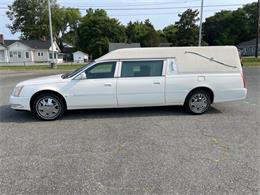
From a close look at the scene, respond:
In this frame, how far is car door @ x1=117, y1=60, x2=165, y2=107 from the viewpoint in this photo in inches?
248

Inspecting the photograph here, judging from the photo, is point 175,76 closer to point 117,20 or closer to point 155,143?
point 155,143

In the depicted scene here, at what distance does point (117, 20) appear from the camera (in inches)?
2874

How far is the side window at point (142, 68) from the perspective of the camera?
20.9ft

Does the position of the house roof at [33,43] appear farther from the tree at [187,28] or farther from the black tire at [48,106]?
the black tire at [48,106]

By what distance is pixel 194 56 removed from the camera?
21.8ft

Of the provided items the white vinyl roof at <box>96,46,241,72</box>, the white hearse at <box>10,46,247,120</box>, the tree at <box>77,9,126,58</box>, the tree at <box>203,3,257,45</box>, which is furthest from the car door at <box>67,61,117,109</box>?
the tree at <box>203,3,257,45</box>

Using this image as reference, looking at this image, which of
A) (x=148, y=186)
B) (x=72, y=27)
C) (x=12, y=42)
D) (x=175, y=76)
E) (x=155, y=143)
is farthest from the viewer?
(x=72, y=27)

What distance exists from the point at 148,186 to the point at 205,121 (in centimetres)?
323

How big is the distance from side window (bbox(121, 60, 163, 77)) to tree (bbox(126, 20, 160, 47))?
214ft

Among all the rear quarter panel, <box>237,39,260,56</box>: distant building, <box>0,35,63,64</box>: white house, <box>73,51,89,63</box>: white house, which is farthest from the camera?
<box>237,39,260,56</box>: distant building

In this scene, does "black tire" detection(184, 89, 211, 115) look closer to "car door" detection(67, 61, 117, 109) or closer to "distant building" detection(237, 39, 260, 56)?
"car door" detection(67, 61, 117, 109)

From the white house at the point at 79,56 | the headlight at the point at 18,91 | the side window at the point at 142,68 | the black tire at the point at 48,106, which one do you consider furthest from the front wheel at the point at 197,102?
the white house at the point at 79,56

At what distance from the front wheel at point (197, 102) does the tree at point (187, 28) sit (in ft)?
201

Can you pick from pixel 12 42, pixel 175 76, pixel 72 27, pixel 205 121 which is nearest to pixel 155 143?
pixel 205 121
